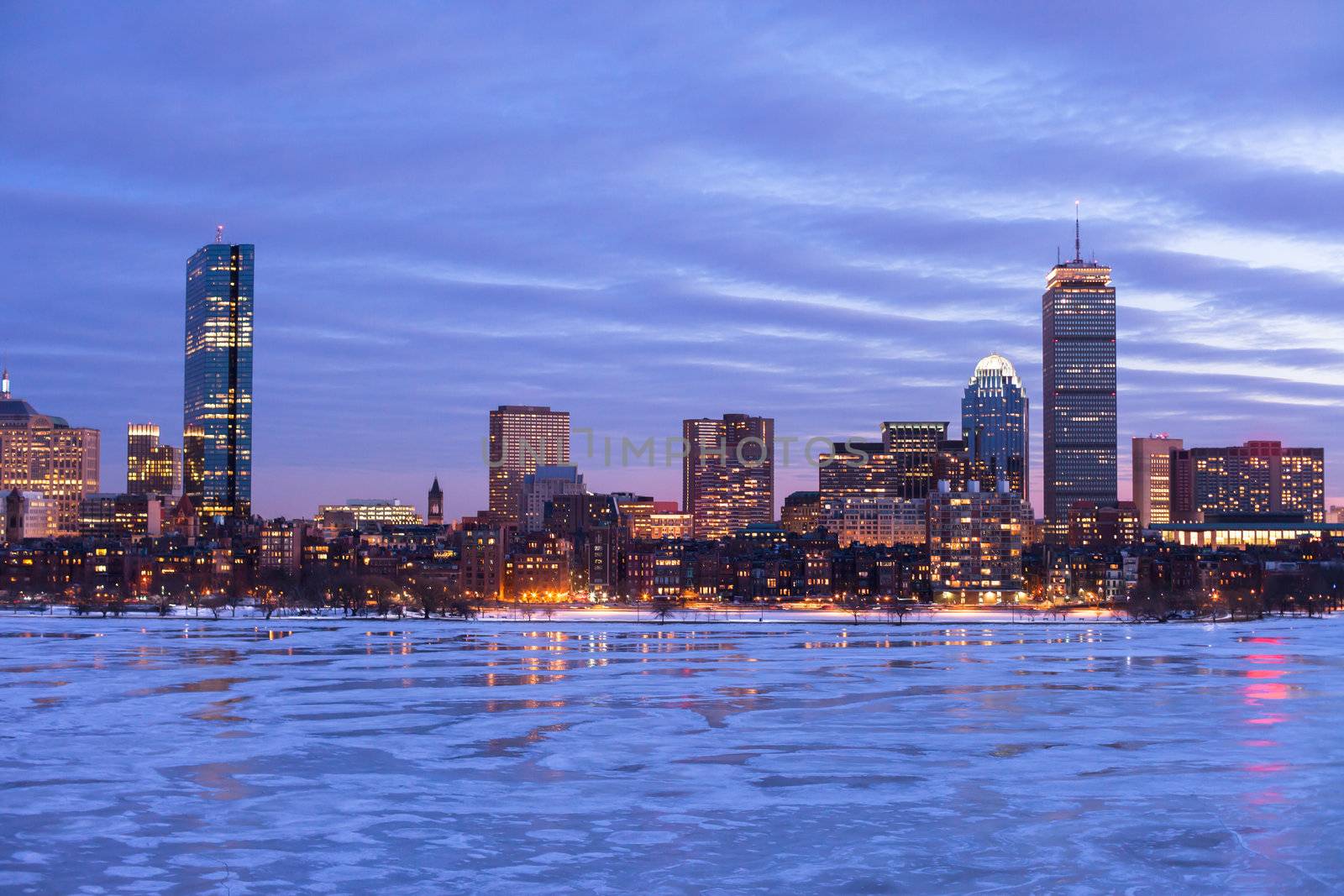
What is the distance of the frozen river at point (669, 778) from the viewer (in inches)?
1047

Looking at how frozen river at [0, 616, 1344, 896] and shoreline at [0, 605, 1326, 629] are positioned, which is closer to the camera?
frozen river at [0, 616, 1344, 896]

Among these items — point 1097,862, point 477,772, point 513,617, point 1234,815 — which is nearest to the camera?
point 1097,862

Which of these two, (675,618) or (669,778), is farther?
(675,618)

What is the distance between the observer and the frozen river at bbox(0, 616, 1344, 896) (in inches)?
1047

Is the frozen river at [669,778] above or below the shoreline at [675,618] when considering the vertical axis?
above

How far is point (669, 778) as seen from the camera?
36062 millimetres

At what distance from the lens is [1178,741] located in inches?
1689

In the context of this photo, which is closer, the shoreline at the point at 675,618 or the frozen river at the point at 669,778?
the frozen river at the point at 669,778

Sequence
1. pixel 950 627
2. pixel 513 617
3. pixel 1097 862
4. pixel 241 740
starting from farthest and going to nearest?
pixel 513 617 → pixel 950 627 → pixel 241 740 → pixel 1097 862

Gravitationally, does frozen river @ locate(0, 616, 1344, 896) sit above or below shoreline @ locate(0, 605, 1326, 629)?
above

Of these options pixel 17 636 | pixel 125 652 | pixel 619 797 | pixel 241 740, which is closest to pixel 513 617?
pixel 17 636

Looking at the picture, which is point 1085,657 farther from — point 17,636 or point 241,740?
point 17,636

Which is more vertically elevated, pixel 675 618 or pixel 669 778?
pixel 669 778

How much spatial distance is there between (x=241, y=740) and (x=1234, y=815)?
26.6 m
